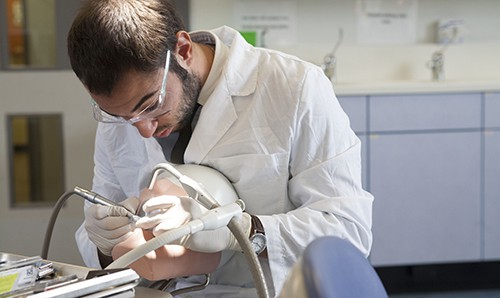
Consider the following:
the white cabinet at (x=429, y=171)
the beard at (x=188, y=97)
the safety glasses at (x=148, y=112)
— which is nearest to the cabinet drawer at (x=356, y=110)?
the white cabinet at (x=429, y=171)

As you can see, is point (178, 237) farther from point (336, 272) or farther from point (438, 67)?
point (438, 67)

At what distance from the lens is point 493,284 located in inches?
141

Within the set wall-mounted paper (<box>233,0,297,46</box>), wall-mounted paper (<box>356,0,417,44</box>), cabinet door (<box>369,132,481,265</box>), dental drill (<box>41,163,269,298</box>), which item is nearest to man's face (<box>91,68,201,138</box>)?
dental drill (<box>41,163,269,298</box>)

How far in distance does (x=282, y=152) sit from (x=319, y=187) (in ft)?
0.35

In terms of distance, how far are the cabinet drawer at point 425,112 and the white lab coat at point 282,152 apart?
1.67 metres

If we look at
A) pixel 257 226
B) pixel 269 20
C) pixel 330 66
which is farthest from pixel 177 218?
pixel 269 20

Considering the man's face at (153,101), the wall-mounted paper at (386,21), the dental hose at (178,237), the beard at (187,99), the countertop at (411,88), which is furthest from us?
the wall-mounted paper at (386,21)

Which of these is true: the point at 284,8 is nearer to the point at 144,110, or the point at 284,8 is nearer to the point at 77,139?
the point at 77,139

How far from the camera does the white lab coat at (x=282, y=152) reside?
60.6 inches

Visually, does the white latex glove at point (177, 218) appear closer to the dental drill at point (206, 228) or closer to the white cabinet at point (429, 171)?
the dental drill at point (206, 228)

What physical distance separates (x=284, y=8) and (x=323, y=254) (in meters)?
3.05

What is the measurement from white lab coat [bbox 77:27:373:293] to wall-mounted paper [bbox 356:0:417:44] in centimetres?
219

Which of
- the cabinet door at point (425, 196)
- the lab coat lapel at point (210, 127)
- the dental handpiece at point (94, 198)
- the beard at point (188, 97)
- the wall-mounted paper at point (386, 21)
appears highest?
the wall-mounted paper at point (386, 21)

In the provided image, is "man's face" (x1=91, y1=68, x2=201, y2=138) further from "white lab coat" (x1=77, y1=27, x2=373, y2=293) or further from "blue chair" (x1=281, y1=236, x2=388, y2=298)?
"blue chair" (x1=281, y1=236, x2=388, y2=298)
